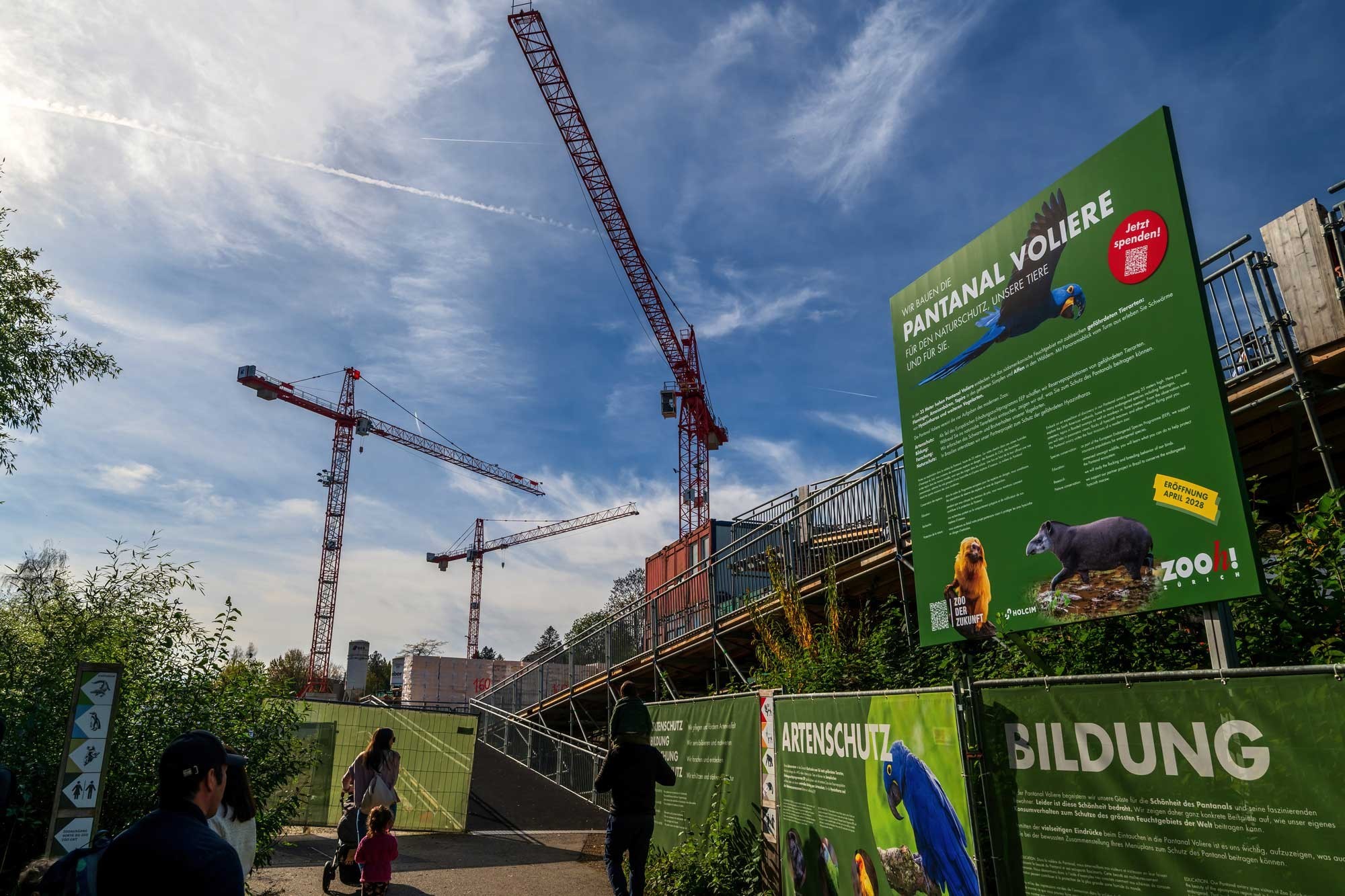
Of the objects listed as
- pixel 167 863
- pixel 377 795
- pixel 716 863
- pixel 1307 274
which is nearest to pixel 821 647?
pixel 716 863

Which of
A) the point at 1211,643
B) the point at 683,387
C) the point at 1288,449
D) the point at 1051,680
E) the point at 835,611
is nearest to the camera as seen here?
the point at 1051,680

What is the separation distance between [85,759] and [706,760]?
527 cm

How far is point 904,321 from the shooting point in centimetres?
834

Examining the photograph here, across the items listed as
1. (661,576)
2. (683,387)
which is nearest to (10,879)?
(661,576)

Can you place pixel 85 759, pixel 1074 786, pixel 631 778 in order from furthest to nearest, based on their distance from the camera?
1. pixel 631 778
2. pixel 85 759
3. pixel 1074 786

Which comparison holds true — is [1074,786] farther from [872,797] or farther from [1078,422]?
[1078,422]

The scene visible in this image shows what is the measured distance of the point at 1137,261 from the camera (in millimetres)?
5707

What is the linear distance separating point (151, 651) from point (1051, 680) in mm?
6812

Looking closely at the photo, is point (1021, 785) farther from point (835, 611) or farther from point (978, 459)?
point (835, 611)

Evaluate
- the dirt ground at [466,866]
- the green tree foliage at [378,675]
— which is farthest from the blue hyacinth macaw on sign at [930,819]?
the green tree foliage at [378,675]

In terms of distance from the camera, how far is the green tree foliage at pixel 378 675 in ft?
326

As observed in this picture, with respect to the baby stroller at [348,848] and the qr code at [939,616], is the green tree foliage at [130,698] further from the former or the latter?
the qr code at [939,616]

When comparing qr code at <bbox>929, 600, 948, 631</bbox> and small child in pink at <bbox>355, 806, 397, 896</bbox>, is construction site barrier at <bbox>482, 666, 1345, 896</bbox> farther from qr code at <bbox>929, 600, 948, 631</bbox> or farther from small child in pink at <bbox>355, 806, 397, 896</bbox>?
small child in pink at <bbox>355, 806, 397, 896</bbox>

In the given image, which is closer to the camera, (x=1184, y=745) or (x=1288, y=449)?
(x=1184, y=745)
